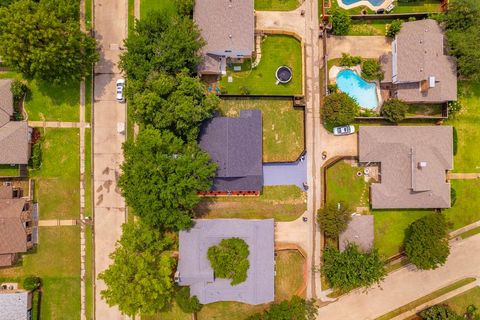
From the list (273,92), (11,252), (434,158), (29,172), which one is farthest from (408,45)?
(11,252)

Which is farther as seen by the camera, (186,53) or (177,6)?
(177,6)

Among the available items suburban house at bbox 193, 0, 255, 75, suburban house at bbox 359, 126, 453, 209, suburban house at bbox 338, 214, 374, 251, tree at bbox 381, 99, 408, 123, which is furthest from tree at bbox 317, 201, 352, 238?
suburban house at bbox 193, 0, 255, 75

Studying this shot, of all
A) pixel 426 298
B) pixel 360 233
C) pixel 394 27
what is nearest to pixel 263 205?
pixel 360 233

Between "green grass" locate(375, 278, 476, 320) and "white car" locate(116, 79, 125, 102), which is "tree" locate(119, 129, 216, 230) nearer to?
"white car" locate(116, 79, 125, 102)

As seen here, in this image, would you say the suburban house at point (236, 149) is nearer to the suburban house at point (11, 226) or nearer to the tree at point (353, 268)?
the tree at point (353, 268)

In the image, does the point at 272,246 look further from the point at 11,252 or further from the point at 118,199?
the point at 11,252

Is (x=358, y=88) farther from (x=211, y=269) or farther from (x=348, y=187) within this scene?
(x=211, y=269)

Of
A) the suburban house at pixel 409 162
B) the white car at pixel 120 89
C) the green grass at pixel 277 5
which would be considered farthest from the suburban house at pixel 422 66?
the white car at pixel 120 89
